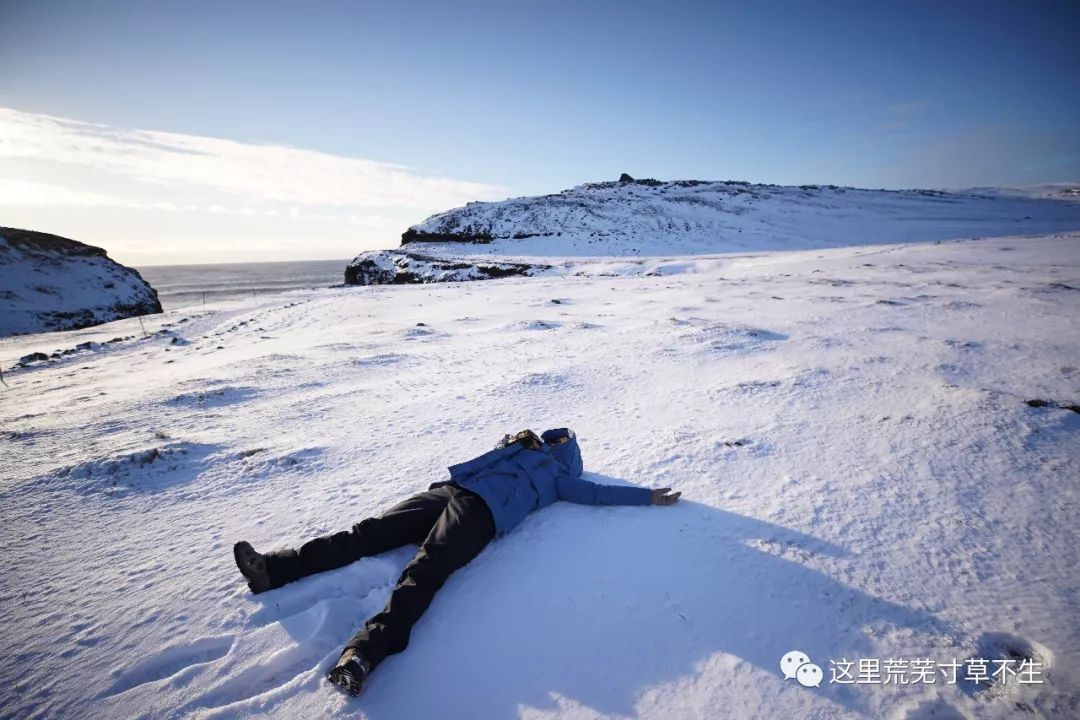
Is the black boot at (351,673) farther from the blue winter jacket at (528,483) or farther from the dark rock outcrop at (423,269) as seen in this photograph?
the dark rock outcrop at (423,269)

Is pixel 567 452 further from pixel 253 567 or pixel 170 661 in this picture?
pixel 170 661

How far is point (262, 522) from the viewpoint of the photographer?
367 cm

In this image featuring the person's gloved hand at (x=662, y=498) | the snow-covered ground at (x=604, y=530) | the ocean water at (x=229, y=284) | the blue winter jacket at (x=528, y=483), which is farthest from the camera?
the ocean water at (x=229, y=284)

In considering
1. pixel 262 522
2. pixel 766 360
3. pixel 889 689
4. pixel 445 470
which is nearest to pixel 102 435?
pixel 262 522

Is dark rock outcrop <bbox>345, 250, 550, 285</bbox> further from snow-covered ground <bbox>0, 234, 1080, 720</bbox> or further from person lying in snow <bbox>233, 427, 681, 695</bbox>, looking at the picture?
person lying in snow <bbox>233, 427, 681, 695</bbox>

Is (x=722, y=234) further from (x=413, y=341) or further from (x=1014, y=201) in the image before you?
(x=1014, y=201)

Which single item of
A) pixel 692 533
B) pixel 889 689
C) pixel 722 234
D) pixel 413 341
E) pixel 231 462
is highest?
pixel 722 234

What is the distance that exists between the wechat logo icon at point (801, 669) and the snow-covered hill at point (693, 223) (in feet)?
65.8

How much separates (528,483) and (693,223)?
38.9 metres

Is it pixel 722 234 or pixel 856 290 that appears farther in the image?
pixel 722 234

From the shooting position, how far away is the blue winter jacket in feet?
10.5

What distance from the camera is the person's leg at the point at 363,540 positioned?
2980mm

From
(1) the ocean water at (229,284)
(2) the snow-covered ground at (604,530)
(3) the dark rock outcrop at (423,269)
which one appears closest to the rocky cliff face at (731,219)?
(3) the dark rock outcrop at (423,269)

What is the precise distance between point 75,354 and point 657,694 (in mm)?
17213
